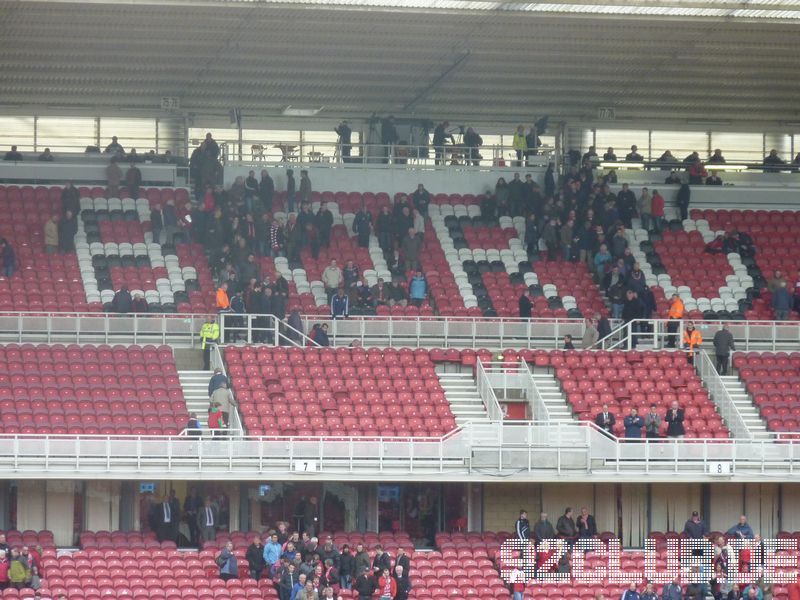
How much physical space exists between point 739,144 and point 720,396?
14.7 m

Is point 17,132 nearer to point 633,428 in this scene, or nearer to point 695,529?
point 633,428

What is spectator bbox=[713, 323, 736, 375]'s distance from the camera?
127ft

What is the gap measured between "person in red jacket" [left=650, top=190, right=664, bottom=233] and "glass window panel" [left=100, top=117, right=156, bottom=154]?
12.5 m

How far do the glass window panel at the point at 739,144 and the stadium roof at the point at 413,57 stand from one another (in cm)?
60

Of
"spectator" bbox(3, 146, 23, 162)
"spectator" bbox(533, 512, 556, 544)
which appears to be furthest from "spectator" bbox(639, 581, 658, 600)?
"spectator" bbox(3, 146, 23, 162)

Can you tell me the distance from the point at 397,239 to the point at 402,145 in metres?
3.97

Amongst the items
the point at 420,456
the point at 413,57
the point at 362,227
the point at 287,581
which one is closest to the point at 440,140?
the point at 413,57

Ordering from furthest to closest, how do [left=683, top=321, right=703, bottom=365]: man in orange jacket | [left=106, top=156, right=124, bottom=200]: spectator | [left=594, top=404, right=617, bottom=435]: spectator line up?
[left=106, top=156, right=124, bottom=200]: spectator, [left=683, top=321, right=703, bottom=365]: man in orange jacket, [left=594, top=404, right=617, bottom=435]: spectator

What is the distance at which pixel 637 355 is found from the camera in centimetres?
3856

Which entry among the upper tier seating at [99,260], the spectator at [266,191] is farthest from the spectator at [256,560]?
the spectator at [266,191]

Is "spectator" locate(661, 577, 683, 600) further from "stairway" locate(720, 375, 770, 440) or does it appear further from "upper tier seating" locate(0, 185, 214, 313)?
"upper tier seating" locate(0, 185, 214, 313)

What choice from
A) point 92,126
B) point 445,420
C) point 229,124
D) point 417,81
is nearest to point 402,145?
point 417,81

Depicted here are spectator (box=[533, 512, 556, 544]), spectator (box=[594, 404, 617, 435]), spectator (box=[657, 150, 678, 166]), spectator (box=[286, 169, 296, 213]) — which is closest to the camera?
spectator (box=[533, 512, 556, 544])

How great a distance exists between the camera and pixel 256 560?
1248 inches
